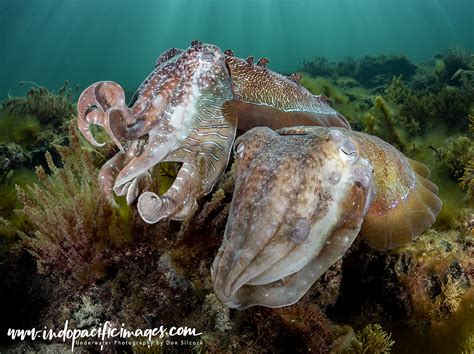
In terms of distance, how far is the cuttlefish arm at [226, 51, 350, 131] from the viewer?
3471mm

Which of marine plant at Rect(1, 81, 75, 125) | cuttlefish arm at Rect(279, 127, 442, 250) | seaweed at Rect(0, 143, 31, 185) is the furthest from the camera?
marine plant at Rect(1, 81, 75, 125)

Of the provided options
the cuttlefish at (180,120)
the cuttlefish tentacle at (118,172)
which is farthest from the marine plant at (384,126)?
the cuttlefish tentacle at (118,172)

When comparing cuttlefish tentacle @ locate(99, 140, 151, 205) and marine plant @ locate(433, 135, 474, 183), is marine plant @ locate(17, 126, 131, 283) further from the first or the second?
marine plant @ locate(433, 135, 474, 183)

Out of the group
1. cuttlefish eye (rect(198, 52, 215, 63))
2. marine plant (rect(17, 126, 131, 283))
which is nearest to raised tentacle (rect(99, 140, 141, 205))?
marine plant (rect(17, 126, 131, 283))

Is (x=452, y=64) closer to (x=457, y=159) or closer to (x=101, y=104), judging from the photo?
(x=457, y=159)

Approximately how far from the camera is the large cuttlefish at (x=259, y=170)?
225 cm

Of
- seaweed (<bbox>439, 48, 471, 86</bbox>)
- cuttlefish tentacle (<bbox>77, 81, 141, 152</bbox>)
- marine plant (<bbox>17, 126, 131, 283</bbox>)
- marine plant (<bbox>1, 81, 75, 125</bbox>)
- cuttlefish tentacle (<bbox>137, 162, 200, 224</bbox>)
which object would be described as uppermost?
cuttlefish tentacle (<bbox>77, 81, 141, 152</bbox>)

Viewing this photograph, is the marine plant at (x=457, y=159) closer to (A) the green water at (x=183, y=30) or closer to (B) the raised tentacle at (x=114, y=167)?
(B) the raised tentacle at (x=114, y=167)

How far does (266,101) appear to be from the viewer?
352 centimetres

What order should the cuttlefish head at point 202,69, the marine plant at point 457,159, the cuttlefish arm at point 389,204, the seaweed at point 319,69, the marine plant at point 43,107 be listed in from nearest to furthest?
1. the cuttlefish arm at point 389,204
2. the cuttlefish head at point 202,69
3. the marine plant at point 457,159
4. the marine plant at point 43,107
5. the seaweed at point 319,69

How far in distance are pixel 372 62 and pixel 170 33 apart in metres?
151

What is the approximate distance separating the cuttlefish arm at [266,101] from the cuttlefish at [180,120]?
10mm

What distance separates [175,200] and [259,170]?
32.7 inches

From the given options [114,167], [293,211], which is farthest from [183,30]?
[293,211]
